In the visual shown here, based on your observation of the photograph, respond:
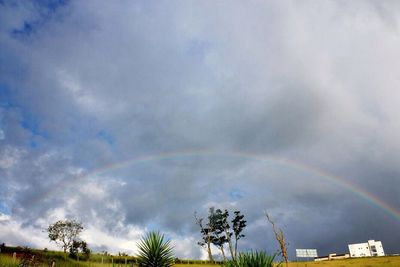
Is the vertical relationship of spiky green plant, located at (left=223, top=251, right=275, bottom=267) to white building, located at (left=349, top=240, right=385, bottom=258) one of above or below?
below

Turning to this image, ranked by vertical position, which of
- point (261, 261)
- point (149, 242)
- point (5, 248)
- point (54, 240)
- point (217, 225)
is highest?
point (217, 225)

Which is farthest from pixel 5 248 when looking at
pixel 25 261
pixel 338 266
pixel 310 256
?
pixel 310 256

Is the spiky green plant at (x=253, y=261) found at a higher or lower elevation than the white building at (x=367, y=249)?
lower

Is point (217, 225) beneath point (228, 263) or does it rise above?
above

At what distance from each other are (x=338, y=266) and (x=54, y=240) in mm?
55634

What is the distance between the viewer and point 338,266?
63781 mm

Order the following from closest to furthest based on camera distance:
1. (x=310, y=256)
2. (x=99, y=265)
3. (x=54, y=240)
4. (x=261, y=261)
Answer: (x=261, y=261)
(x=99, y=265)
(x=54, y=240)
(x=310, y=256)

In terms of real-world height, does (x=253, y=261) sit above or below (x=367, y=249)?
below

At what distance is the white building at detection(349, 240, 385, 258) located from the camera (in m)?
145

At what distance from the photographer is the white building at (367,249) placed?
145 meters

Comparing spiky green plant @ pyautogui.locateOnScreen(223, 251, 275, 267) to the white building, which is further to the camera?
the white building

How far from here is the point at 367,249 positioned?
14938 centimetres

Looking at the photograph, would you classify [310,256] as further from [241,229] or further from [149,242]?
[149,242]

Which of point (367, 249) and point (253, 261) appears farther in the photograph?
point (367, 249)
